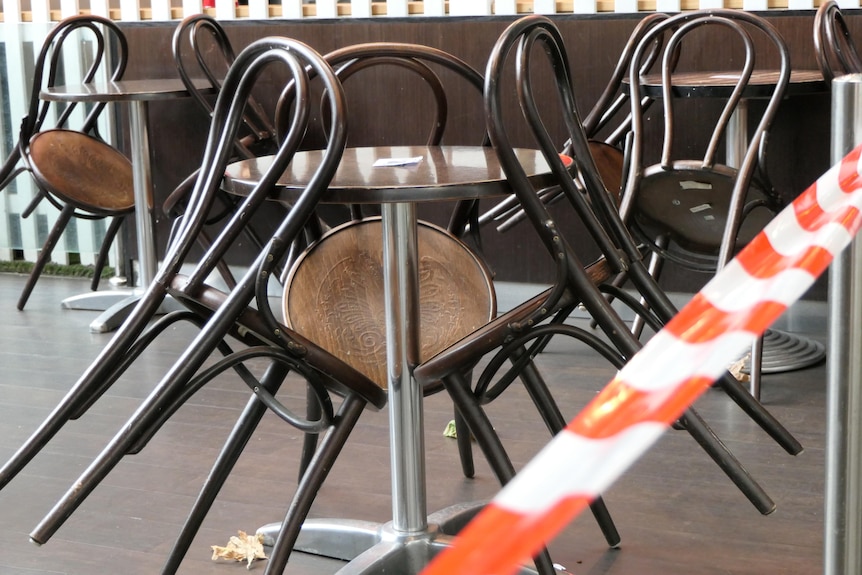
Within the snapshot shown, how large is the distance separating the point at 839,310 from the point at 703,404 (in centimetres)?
185

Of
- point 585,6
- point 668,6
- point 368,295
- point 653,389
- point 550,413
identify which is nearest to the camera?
point 653,389

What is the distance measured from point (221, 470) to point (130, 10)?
2.94 metres

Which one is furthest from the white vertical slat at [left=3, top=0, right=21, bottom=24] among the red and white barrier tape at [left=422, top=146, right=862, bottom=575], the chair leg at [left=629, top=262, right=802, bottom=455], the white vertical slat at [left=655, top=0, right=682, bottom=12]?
the red and white barrier tape at [left=422, top=146, right=862, bottom=575]

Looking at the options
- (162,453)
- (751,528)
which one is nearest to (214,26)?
(162,453)

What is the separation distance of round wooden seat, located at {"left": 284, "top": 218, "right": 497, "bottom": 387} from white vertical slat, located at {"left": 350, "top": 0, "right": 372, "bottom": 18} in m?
2.00

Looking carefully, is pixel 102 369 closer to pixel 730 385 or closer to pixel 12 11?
pixel 730 385

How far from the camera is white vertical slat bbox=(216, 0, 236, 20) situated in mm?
4094

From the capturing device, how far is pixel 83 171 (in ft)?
13.0

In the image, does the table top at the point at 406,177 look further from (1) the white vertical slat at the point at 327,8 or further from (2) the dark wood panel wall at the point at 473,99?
(1) the white vertical slat at the point at 327,8

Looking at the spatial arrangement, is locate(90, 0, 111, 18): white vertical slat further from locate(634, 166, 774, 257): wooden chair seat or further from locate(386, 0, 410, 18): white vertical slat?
locate(634, 166, 774, 257): wooden chair seat

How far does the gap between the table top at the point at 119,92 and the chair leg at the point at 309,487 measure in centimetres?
218

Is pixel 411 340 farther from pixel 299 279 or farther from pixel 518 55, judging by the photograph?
pixel 518 55

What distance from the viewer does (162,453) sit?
263cm

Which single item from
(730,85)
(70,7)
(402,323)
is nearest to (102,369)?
(402,323)
